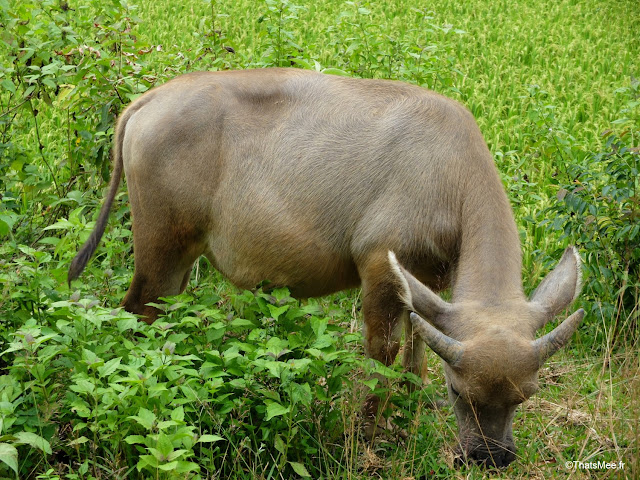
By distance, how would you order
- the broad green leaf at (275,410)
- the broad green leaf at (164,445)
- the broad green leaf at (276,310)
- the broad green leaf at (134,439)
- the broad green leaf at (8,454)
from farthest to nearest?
the broad green leaf at (276,310)
the broad green leaf at (275,410)
the broad green leaf at (134,439)
the broad green leaf at (164,445)
the broad green leaf at (8,454)

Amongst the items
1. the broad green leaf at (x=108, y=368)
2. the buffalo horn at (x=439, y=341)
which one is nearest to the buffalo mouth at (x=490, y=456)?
the buffalo horn at (x=439, y=341)

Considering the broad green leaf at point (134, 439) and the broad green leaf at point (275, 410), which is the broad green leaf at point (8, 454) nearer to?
the broad green leaf at point (134, 439)

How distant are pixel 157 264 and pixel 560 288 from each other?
2363 mm

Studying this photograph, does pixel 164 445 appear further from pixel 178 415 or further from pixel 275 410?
pixel 275 410

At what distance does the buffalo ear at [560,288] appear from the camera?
3.87 meters

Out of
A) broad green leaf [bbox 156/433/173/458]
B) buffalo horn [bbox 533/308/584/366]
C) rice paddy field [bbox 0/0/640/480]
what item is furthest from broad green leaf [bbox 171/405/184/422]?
buffalo horn [bbox 533/308/584/366]

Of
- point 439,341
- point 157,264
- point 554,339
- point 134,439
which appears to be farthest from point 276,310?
point 554,339

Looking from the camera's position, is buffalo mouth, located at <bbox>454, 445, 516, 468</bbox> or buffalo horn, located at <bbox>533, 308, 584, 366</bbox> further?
buffalo mouth, located at <bbox>454, 445, 516, 468</bbox>

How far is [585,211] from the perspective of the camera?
545 cm

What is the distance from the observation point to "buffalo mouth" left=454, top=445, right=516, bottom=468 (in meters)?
3.77

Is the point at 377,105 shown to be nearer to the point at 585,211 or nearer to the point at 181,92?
the point at 181,92

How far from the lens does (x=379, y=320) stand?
4500 mm

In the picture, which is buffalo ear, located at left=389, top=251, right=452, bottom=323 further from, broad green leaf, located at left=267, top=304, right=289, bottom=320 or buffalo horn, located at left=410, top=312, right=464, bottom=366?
broad green leaf, located at left=267, top=304, right=289, bottom=320

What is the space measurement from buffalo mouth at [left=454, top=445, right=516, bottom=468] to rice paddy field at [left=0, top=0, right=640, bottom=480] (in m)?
0.05
